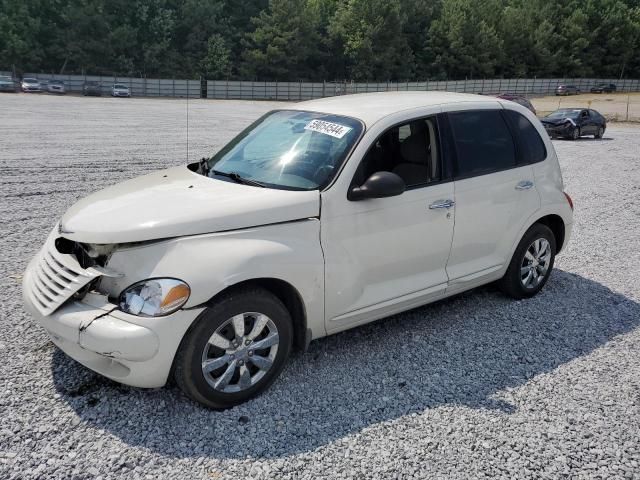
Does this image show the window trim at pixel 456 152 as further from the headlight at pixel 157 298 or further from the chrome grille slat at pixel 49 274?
the chrome grille slat at pixel 49 274

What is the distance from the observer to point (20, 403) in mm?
3271

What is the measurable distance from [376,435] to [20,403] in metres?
2.12

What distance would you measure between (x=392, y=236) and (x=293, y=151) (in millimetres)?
932

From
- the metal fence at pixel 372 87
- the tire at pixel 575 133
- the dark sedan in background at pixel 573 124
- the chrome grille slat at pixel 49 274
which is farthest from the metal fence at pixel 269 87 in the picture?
the chrome grille slat at pixel 49 274

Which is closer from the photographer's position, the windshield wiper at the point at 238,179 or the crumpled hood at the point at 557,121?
the windshield wiper at the point at 238,179

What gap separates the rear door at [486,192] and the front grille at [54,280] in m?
2.66

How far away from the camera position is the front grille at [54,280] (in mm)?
3139

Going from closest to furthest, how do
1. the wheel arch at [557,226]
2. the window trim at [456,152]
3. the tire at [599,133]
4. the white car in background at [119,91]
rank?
the window trim at [456,152] < the wheel arch at [557,226] < the tire at [599,133] < the white car in background at [119,91]

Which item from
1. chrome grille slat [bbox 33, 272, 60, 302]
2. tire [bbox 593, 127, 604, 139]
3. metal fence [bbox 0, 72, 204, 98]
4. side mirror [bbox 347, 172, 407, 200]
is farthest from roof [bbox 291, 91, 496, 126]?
metal fence [bbox 0, 72, 204, 98]

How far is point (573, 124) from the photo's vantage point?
73.9 feet

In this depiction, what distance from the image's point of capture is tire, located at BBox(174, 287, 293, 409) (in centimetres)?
309

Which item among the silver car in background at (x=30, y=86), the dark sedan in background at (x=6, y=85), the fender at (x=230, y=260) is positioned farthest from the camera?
the silver car in background at (x=30, y=86)

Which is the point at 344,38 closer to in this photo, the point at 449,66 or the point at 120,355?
the point at 449,66

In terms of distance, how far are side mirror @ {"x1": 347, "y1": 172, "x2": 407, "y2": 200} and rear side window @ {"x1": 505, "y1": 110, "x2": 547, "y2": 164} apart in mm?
1766
